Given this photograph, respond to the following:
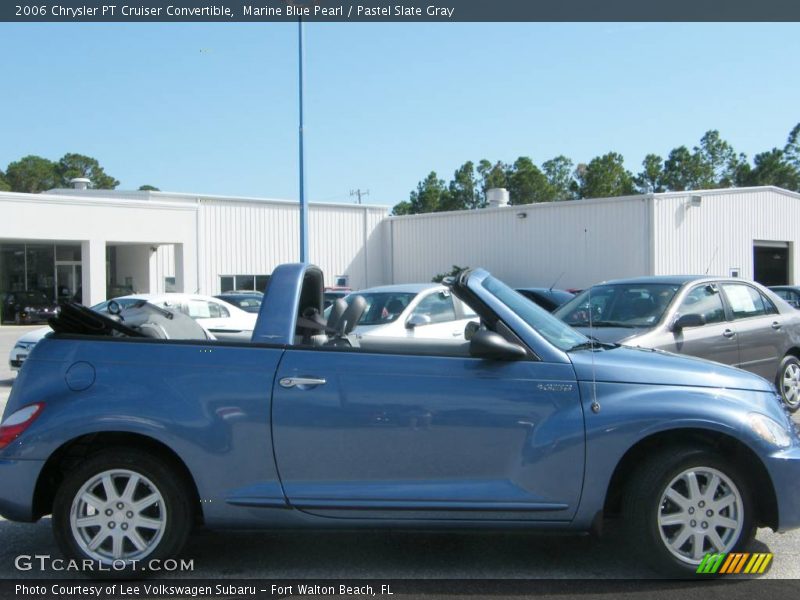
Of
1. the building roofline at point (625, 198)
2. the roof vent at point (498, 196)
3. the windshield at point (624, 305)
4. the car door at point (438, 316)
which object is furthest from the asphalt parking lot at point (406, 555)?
the roof vent at point (498, 196)

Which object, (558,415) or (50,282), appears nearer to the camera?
→ (558,415)

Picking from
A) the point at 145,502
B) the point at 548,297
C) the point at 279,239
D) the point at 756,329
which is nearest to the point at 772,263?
the point at 279,239

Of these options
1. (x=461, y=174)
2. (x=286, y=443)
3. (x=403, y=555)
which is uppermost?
(x=461, y=174)

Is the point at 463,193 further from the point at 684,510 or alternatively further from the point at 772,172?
the point at 684,510

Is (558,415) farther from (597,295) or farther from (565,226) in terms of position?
(565,226)

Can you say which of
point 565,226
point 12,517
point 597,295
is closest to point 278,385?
point 12,517

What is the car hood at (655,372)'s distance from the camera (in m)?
4.23

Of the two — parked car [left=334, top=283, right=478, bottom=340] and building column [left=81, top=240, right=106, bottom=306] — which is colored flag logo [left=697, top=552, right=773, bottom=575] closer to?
parked car [left=334, top=283, right=478, bottom=340]

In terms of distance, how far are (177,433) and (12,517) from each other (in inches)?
40.3

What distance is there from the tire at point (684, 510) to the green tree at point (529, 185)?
223ft

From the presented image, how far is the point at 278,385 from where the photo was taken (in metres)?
4.19

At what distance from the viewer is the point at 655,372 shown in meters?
4.28

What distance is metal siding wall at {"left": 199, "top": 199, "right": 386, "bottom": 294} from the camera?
112 ft

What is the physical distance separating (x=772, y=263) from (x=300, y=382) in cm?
3639
